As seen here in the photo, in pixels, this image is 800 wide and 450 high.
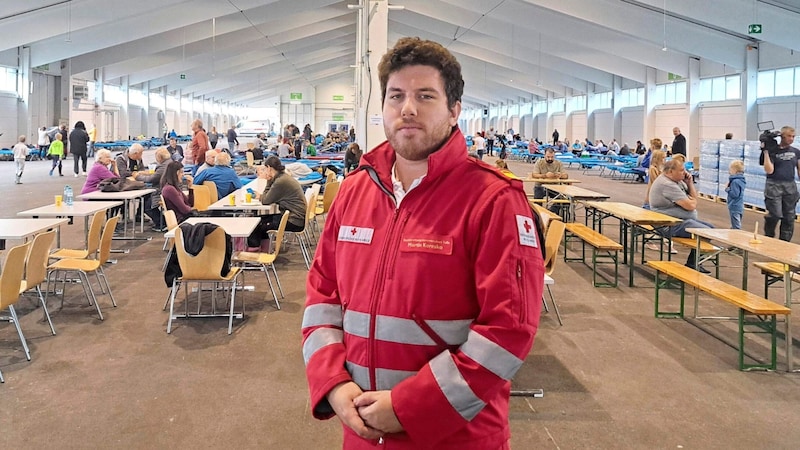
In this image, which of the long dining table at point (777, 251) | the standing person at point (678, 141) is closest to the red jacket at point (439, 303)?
the long dining table at point (777, 251)

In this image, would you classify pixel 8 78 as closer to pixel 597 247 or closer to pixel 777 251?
pixel 597 247

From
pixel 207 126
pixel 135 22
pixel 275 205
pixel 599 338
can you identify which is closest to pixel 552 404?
pixel 599 338

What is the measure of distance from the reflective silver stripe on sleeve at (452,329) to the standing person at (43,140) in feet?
78.8

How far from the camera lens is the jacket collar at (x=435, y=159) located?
4.51ft

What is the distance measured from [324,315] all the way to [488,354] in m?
0.43

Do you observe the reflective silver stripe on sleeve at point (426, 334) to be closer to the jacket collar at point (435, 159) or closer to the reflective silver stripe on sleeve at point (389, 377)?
the reflective silver stripe on sleeve at point (389, 377)

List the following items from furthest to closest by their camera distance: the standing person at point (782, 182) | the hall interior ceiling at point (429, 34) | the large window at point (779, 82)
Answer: the large window at point (779, 82) → the hall interior ceiling at point (429, 34) → the standing person at point (782, 182)

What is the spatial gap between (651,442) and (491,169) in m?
2.22

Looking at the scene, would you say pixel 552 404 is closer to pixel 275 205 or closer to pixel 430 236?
pixel 430 236

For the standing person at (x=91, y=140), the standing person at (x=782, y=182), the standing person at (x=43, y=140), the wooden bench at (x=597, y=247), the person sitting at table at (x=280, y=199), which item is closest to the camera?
the wooden bench at (x=597, y=247)

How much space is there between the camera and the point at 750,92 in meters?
15.9

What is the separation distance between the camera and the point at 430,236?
4.35 ft

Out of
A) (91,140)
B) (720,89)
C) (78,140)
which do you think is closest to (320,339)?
(78,140)

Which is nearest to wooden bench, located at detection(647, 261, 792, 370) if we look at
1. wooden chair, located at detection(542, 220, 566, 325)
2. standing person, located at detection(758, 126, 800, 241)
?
wooden chair, located at detection(542, 220, 566, 325)
